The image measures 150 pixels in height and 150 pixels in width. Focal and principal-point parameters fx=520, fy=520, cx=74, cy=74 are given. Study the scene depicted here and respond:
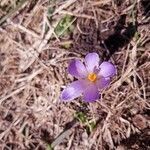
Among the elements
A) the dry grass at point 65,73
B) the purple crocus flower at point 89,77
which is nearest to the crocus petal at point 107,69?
the purple crocus flower at point 89,77

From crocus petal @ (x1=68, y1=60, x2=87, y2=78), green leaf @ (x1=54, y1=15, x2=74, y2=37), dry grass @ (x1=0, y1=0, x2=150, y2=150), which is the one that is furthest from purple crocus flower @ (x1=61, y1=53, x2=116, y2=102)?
green leaf @ (x1=54, y1=15, x2=74, y2=37)

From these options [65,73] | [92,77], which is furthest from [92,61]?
[65,73]

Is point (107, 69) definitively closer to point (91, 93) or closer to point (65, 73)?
point (91, 93)

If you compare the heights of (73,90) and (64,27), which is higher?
(64,27)

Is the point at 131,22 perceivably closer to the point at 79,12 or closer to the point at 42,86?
the point at 79,12

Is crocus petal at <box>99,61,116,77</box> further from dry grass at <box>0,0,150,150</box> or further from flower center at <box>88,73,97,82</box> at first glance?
dry grass at <box>0,0,150,150</box>

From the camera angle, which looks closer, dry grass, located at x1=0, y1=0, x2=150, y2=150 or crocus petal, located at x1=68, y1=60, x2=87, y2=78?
crocus petal, located at x1=68, y1=60, x2=87, y2=78
